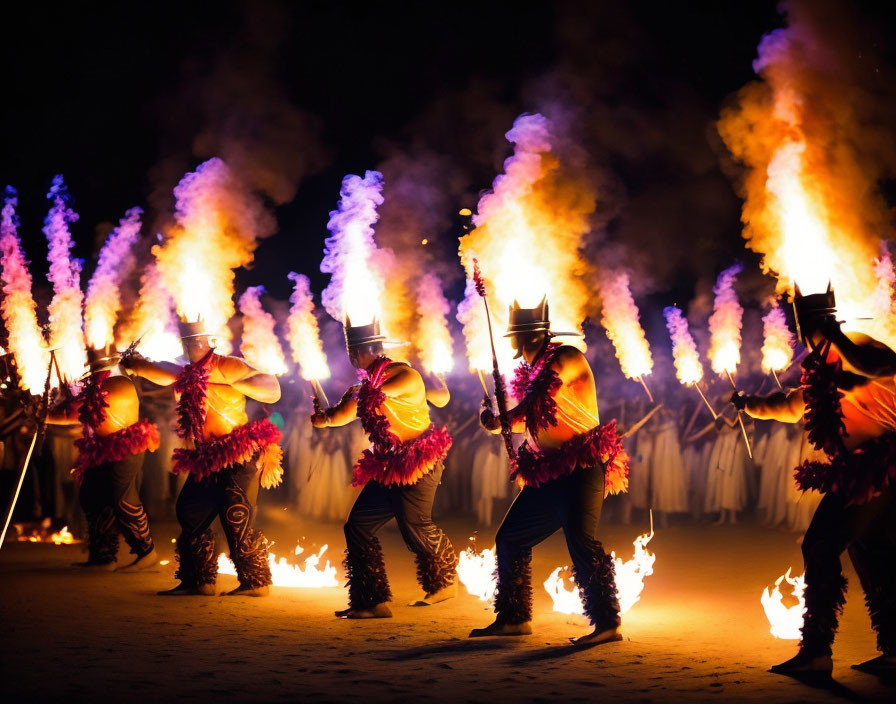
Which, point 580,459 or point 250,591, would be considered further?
point 250,591

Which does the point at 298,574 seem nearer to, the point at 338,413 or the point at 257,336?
the point at 338,413

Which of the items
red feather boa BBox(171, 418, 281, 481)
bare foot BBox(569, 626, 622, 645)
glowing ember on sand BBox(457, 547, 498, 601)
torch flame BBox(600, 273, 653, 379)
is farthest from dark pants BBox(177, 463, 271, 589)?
torch flame BBox(600, 273, 653, 379)

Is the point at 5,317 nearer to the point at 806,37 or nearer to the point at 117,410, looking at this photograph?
the point at 117,410

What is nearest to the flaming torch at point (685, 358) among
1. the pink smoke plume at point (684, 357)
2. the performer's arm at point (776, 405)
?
the pink smoke plume at point (684, 357)

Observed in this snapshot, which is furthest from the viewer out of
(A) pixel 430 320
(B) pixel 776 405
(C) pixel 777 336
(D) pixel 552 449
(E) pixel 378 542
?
(A) pixel 430 320

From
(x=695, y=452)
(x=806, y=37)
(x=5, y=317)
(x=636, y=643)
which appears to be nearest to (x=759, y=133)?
(x=806, y=37)

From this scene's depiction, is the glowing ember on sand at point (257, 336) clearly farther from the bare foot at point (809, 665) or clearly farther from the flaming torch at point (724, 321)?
the bare foot at point (809, 665)

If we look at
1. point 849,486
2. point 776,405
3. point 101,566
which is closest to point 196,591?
point 101,566

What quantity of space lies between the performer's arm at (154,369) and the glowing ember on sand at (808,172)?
4858 mm

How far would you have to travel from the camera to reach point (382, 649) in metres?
6.09

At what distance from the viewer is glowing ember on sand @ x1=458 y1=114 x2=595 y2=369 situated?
24.0 ft

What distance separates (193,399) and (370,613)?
92.3 inches

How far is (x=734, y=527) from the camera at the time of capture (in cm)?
1309

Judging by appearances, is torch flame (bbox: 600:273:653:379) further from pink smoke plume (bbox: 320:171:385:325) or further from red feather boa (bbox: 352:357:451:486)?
red feather boa (bbox: 352:357:451:486)
